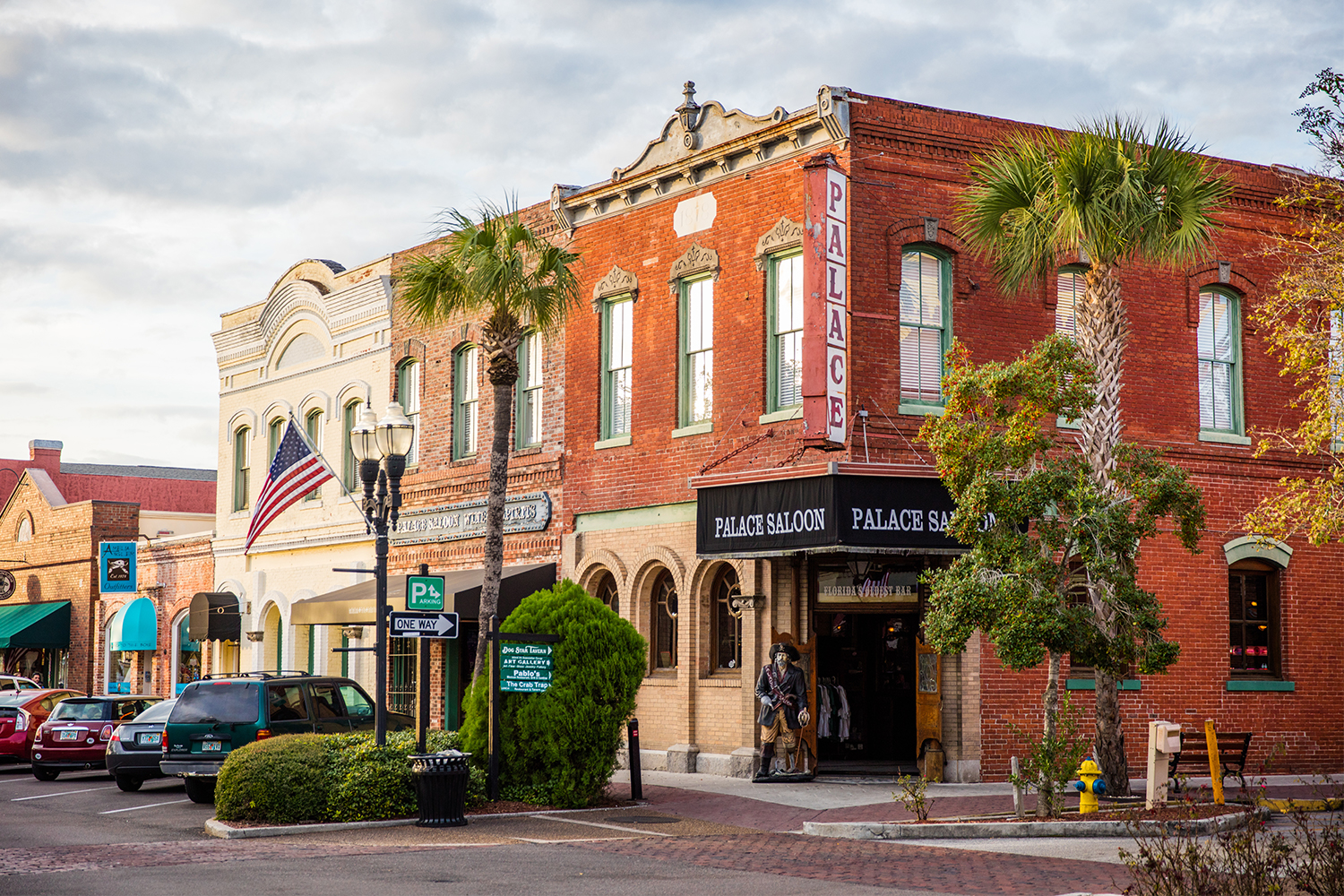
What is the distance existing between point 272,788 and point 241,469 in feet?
66.3

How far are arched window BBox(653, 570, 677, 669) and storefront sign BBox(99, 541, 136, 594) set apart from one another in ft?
66.4

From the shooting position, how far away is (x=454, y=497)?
27203mm

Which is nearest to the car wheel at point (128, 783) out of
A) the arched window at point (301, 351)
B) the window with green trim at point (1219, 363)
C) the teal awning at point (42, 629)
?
the arched window at point (301, 351)

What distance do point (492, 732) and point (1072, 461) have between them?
7.30 metres

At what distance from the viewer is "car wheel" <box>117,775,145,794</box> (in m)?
20.8

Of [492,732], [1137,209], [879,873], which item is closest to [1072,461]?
[1137,209]

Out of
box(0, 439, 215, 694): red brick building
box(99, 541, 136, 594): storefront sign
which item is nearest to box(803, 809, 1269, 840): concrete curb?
box(0, 439, 215, 694): red brick building

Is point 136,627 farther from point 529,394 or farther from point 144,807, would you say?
point 144,807

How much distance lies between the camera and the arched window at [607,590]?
78.1 ft

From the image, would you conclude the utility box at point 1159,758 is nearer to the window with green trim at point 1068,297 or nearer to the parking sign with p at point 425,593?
the window with green trim at point 1068,297

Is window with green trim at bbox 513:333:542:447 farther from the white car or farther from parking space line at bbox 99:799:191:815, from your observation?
the white car

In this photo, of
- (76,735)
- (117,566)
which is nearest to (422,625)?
(76,735)

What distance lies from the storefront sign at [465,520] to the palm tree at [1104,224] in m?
9.94

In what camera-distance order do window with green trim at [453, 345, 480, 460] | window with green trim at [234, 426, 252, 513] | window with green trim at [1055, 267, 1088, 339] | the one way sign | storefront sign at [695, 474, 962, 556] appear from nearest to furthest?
the one way sign, storefront sign at [695, 474, 962, 556], window with green trim at [1055, 267, 1088, 339], window with green trim at [453, 345, 480, 460], window with green trim at [234, 426, 252, 513]
